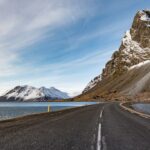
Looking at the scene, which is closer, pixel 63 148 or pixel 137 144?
pixel 63 148

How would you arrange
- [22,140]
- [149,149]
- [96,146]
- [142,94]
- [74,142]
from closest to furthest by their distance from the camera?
[149,149]
[96,146]
[74,142]
[22,140]
[142,94]

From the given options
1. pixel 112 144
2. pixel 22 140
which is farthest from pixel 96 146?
pixel 22 140

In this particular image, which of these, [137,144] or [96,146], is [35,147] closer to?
[96,146]

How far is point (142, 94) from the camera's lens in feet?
625

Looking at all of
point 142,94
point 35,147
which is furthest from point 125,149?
point 142,94

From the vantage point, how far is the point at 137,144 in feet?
40.3

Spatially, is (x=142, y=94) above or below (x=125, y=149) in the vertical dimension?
above

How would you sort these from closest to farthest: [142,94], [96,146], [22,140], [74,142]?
[96,146]
[74,142]
[22,140]
[142,94]

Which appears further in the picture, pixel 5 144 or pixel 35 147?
pixel 5 144

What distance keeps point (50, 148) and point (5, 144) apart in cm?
232

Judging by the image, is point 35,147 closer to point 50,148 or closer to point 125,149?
point 50,148

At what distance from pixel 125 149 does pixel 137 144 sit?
128 cm

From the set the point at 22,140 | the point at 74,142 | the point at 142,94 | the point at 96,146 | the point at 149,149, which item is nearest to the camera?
the point at 149,149

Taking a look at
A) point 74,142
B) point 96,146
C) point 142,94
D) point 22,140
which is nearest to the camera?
point 96,146
